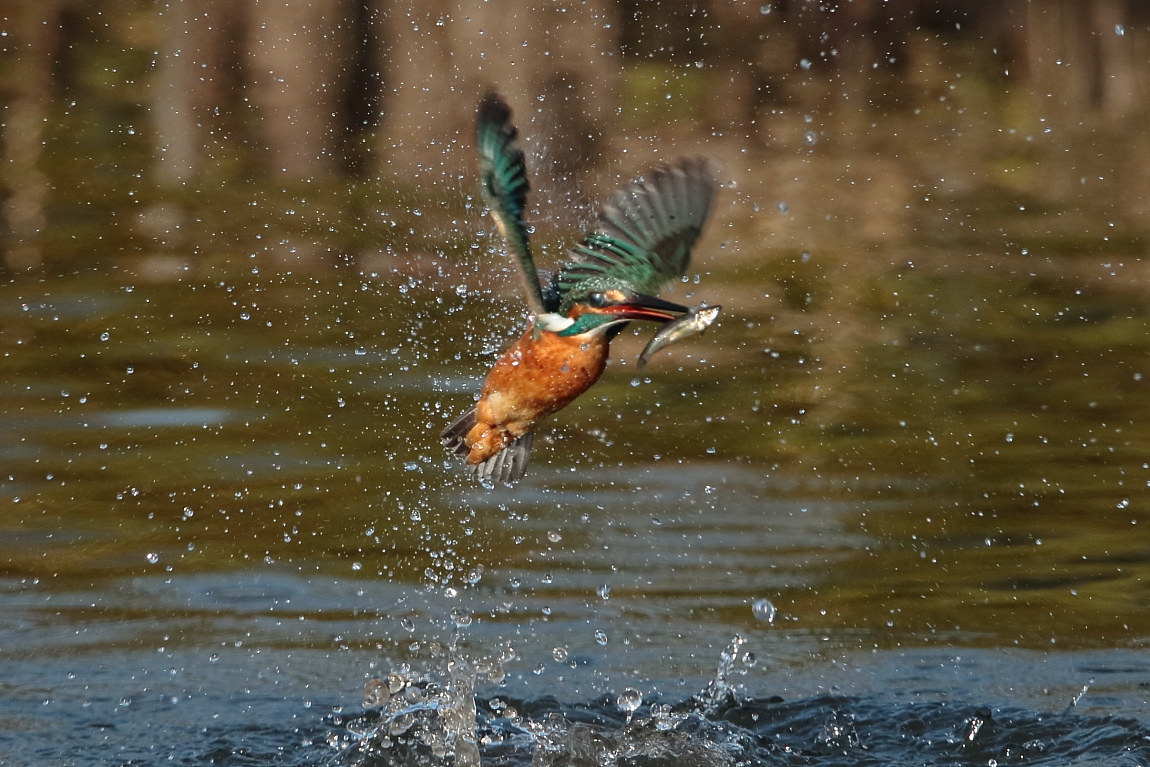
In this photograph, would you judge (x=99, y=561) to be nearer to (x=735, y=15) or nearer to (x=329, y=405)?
(x=329, y=405)

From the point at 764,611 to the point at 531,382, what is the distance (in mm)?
1270

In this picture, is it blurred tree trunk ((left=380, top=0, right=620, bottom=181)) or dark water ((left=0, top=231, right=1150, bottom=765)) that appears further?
blurred tree trunk ((left=380, top=0, right=620, bottom=181))

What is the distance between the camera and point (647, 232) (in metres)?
3.16

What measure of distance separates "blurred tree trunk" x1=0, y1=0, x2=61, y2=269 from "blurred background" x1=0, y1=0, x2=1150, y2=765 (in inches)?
1.3

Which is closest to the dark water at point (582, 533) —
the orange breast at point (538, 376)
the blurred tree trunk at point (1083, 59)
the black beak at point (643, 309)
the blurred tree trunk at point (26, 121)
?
the blurred tree trunk at point (26, 121)

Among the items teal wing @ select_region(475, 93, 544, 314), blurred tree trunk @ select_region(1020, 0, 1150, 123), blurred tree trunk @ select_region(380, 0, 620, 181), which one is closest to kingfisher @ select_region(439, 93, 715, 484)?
teal wing @ select_region(475, 93, 544, 314)

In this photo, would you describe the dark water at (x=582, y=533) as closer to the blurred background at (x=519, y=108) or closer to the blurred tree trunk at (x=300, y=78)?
the blurred background at (x=519, y=108)

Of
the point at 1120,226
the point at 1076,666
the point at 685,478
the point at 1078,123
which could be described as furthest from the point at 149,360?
the point at 1078,123

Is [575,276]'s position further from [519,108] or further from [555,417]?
[519,108]

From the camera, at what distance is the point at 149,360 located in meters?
5.48

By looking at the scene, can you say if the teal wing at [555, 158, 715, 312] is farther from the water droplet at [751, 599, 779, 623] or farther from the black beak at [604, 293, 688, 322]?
the water droplet at [751, 599, 779, 623]

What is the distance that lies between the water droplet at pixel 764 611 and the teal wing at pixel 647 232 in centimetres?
117

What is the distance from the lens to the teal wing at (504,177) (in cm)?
294

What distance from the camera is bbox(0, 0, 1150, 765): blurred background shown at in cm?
379
